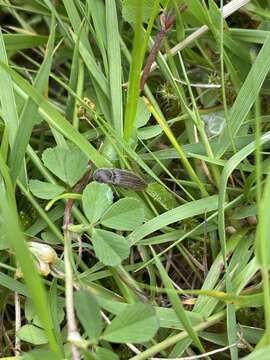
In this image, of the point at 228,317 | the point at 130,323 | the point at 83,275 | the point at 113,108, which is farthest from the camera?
the point at 113,108

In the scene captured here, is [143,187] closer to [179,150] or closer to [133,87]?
[179,150]

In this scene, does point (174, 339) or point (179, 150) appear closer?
point (174, 339)

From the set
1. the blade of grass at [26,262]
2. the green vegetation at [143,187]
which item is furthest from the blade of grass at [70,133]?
the blade of grass at [26,262]

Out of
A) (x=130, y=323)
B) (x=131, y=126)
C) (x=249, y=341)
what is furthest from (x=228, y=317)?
(x=131, y=126)

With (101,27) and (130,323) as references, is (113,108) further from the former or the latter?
(130,323)

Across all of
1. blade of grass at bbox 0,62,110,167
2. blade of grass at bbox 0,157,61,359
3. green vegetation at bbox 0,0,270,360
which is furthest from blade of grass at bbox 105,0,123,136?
blade of grass at bbox 0,157,61,359

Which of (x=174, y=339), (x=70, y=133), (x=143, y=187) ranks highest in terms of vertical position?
(x=70, y=133)

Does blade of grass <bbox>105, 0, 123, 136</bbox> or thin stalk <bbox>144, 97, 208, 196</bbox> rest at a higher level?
blade of grass <bbox>105, 0, 123, 136</bbox>

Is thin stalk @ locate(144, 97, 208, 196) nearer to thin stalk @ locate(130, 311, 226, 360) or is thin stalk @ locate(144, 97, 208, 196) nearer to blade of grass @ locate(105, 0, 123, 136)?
blade of grass @ locate(105, 0, 123, 136)

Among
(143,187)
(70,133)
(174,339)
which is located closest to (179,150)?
(143,187)
